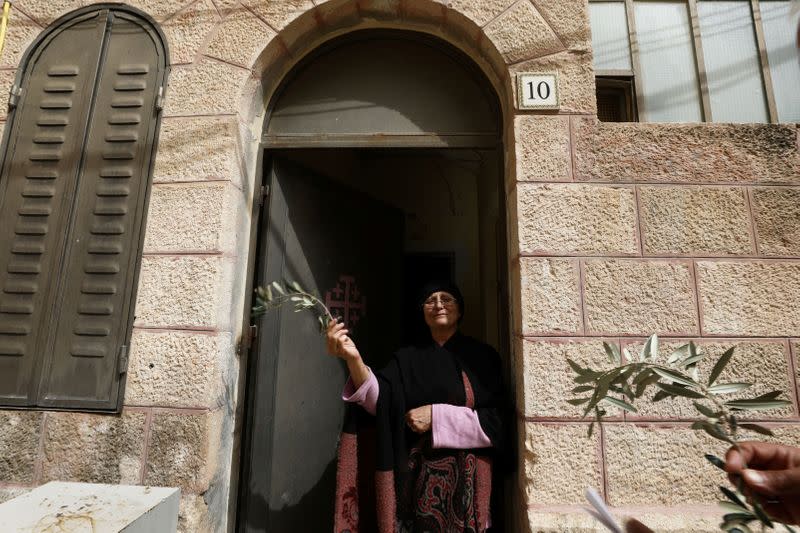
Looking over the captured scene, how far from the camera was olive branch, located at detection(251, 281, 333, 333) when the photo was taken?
7.32 ft

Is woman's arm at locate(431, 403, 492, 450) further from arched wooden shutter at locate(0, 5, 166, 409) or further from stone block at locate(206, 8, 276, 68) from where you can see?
stone block at locate(206, 8, 276, 68)

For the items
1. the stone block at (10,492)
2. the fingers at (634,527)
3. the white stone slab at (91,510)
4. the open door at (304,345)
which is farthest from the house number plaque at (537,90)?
the stone block at (10,492)

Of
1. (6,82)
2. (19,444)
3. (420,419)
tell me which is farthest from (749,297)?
(6,82)

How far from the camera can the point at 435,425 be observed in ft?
6.97

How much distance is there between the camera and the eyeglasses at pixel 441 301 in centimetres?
245

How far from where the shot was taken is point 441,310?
2426mm

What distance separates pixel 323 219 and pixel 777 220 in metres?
2.58

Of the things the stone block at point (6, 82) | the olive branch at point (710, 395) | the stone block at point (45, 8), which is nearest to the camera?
the olive branch at point (710, 395)

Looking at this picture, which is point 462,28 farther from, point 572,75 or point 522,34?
point 572,75

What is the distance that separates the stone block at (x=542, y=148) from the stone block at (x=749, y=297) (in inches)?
33.4

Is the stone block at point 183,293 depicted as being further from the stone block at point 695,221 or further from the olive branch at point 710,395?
the stone block at point 695,221

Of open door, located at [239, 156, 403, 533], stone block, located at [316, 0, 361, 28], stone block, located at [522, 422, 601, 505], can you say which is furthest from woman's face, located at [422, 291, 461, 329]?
stone block, located at [316, 0, 361, 28]

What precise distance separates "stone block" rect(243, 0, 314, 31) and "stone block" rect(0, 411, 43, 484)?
2504mm

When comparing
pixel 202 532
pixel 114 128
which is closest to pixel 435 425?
pixel 202 532
